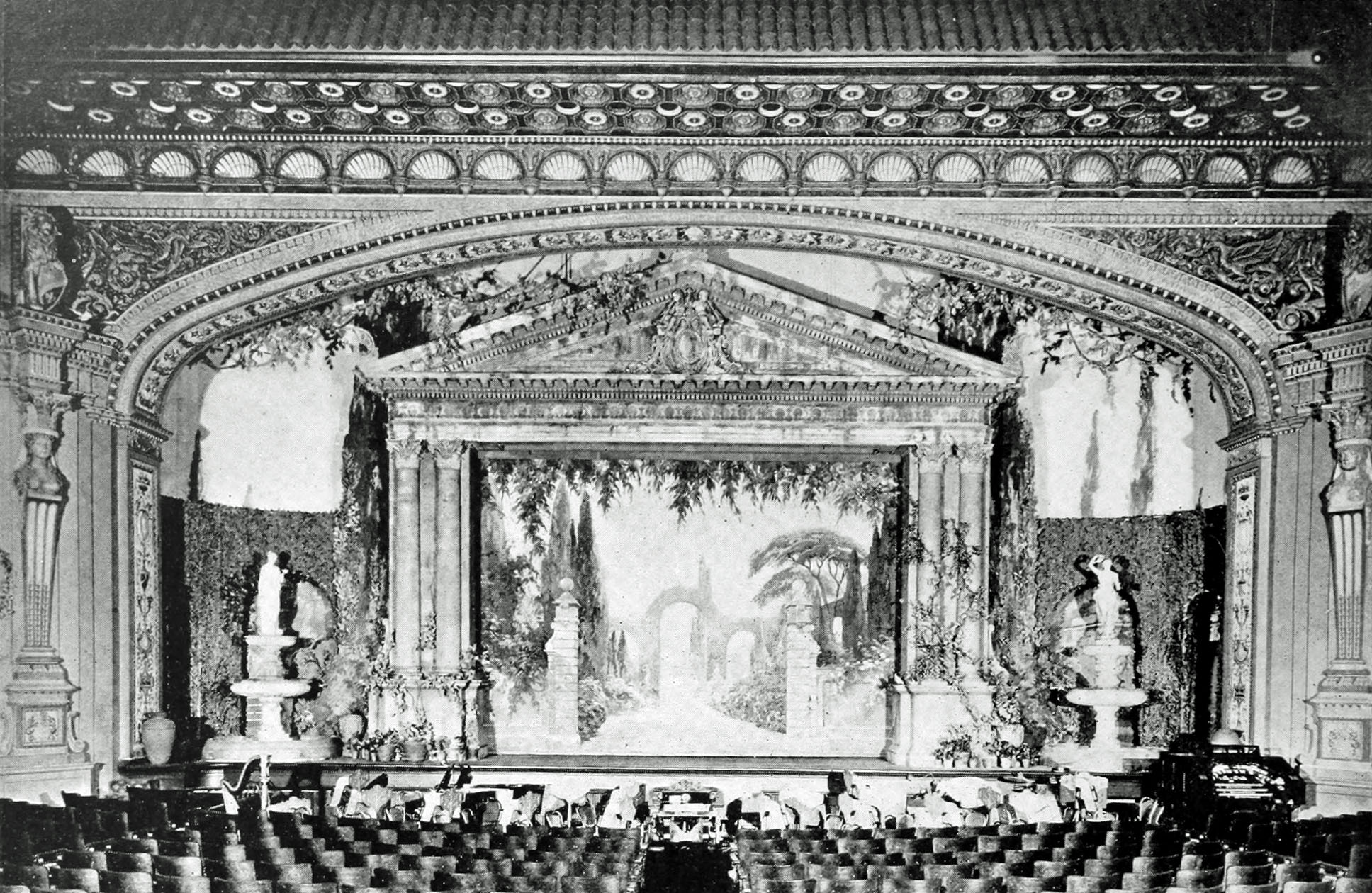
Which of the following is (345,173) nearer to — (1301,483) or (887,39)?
(887,39)

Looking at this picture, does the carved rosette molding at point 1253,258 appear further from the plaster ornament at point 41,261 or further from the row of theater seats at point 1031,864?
the plaster ornament at point 41,261

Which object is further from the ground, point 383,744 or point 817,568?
point 817,568

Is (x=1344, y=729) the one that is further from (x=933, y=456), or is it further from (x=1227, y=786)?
(x=933, y=456)

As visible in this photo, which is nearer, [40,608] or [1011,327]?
[40,608]

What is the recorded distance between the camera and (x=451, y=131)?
39.8 feet

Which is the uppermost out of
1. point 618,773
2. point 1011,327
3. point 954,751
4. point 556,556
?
point 1011,327

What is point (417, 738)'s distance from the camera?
1403 cm

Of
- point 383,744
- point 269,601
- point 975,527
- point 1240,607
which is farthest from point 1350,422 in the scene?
point 269,601

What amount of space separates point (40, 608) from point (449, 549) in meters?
4.67

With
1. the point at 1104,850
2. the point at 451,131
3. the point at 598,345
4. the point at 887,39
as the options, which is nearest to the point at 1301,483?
the point at 1104,850

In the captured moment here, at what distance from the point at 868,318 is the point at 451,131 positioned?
5520mm

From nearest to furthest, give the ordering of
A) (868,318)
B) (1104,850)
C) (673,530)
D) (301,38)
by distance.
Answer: (1104,850) → (301,38) → (868,318) → (673,530)

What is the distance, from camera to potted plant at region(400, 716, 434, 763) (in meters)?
13.9

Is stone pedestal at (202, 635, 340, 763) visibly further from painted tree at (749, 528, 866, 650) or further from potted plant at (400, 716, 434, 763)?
painted tree at (749, 528, 866, 650)
